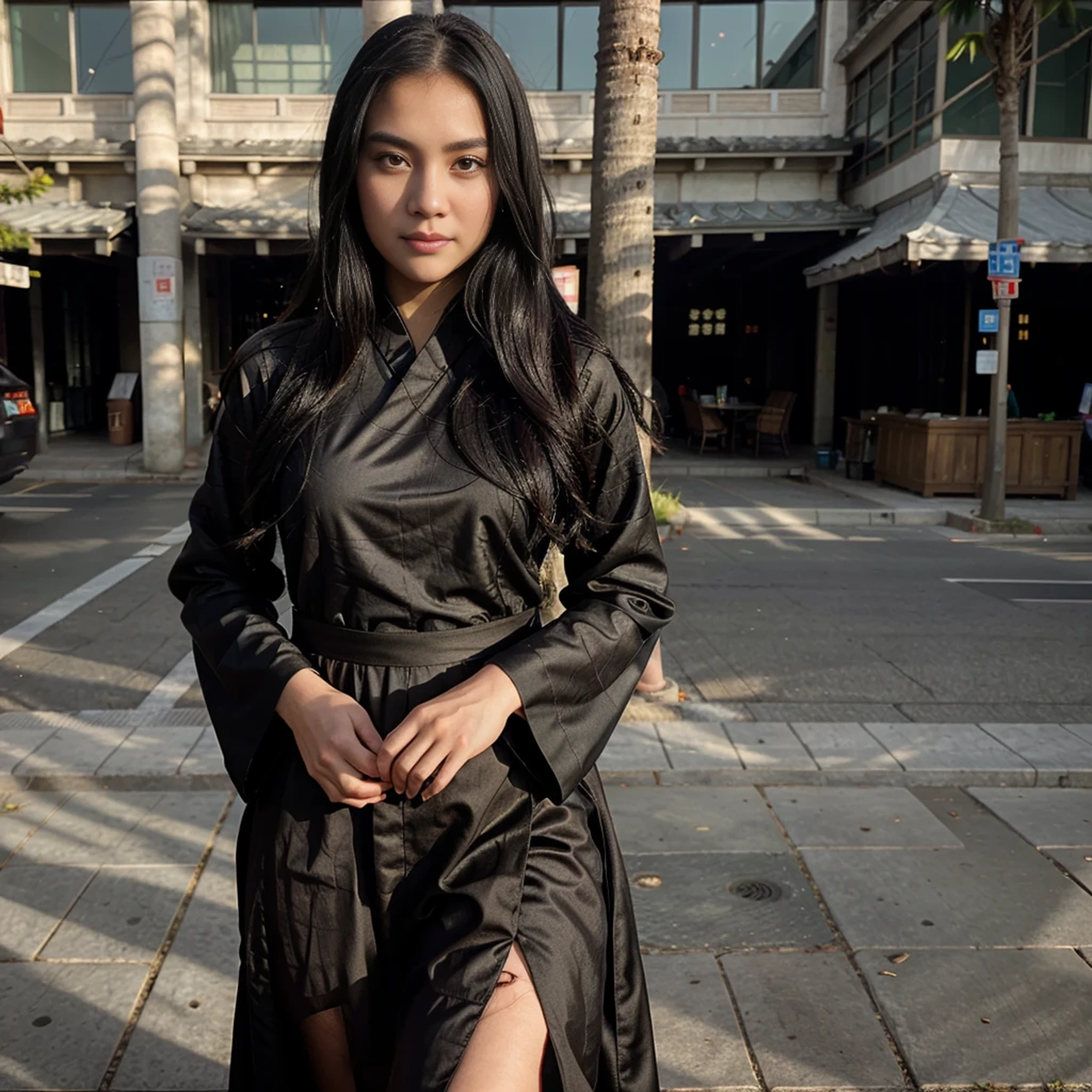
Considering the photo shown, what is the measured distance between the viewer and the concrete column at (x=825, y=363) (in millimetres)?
20422

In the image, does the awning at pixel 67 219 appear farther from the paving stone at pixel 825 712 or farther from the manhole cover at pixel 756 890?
the manhole cover at pixel 756 890

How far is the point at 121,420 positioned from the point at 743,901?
18.6 meters

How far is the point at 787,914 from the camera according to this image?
11.4 feet

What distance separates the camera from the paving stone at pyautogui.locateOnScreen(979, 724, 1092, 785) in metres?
4.66

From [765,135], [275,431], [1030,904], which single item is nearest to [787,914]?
[1030,904]

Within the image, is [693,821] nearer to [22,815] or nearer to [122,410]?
[22,815]

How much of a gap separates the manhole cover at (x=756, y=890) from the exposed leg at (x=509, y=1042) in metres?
2.28

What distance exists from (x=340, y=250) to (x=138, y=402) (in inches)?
817

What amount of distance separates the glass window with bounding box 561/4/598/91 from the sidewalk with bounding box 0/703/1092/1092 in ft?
53.5

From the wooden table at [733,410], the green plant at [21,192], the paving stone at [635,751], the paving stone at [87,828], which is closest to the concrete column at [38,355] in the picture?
the green plant at [21,192]

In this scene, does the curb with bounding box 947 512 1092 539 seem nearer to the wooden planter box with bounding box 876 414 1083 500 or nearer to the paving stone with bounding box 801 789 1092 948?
the wooden planter box with bounding box 876 414 1083 500

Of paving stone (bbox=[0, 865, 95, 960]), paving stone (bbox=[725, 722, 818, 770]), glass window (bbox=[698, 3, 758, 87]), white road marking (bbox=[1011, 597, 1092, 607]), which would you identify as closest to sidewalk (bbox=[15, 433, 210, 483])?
glass window (bbox=[698, 3, 758, 87])

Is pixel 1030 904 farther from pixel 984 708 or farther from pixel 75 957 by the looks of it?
pixel 75 957

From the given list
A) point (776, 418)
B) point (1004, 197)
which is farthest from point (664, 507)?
point (776, 418)
